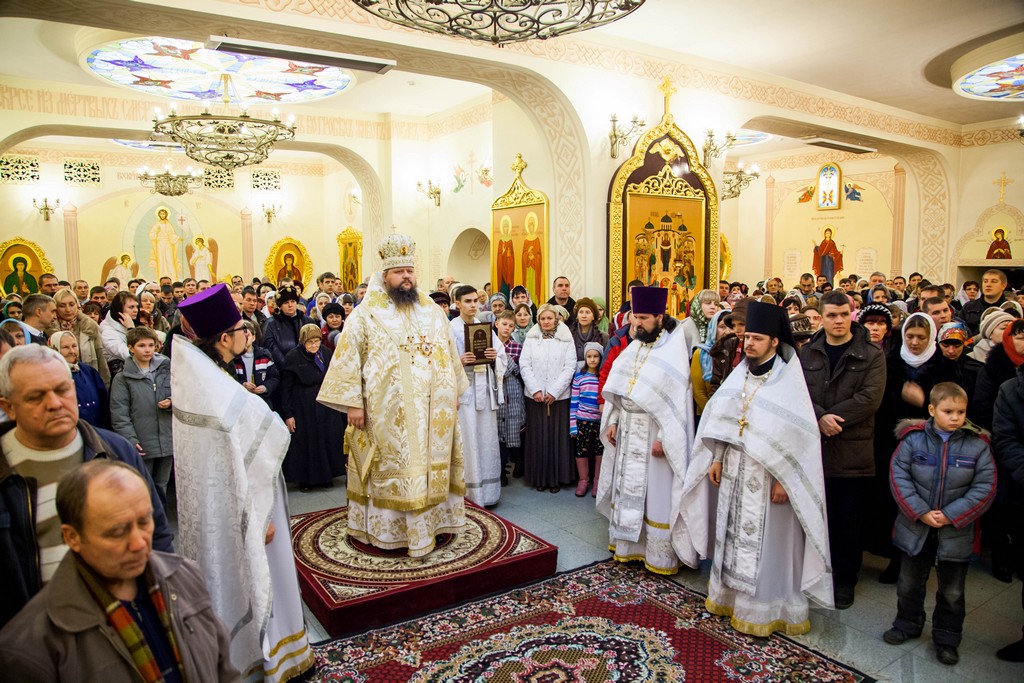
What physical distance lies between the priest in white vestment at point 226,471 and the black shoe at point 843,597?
323 centimetres

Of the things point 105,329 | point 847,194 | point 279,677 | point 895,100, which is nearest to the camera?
point 279,677

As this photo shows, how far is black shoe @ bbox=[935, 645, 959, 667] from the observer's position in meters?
3.52

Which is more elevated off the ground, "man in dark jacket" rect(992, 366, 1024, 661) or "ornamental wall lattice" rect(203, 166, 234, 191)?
"ornamental wall lattice" rect(203, 166, 234, 191)

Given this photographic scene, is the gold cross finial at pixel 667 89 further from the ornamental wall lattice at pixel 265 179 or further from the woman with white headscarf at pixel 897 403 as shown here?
the ornamental wall lattice at pixel 265 179

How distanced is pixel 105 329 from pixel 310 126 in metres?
7.89

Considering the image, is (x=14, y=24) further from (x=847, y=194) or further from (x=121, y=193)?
(x=847, y=194)

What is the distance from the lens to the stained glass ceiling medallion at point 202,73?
938cm

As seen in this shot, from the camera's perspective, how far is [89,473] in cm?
167

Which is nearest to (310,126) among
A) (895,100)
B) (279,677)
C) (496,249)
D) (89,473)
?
(496,249)

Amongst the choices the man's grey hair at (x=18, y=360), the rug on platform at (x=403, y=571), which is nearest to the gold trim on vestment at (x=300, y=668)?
the rug on platform at (x=403, y=571)

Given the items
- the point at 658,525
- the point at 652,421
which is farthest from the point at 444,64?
the point at 658,525

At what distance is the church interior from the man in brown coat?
2373mm

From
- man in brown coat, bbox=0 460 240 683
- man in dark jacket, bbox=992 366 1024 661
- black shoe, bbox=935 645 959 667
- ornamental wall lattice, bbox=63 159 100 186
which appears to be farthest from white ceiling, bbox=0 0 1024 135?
man in brown coat, bbox=0 460 240 683

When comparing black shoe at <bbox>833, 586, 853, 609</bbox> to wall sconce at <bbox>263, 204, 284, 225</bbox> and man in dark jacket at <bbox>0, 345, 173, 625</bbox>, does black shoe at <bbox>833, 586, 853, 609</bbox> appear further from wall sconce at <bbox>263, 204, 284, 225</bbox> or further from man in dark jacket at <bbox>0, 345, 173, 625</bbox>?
wall sconce at <bbox>263, 204, 284, 225</bbox>
